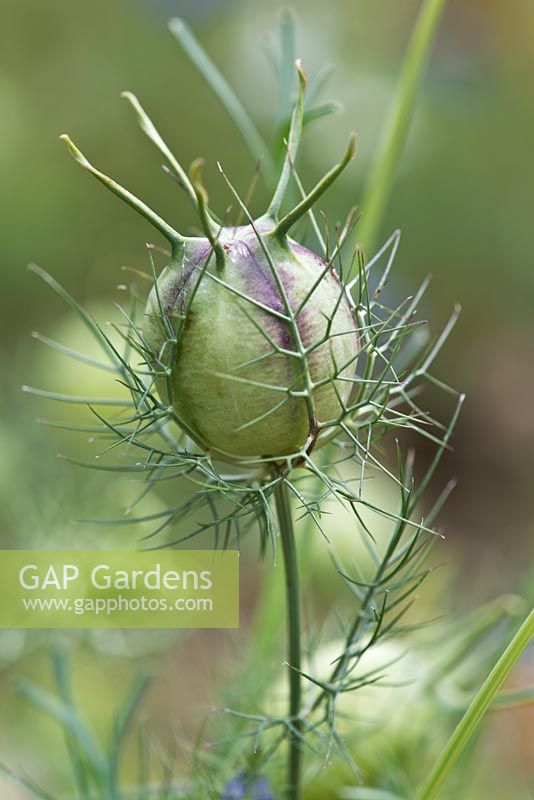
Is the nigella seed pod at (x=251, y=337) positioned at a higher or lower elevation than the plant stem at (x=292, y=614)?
higher

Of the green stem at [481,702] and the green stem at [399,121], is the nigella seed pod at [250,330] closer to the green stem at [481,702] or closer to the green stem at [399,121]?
the green stem at [481,702]

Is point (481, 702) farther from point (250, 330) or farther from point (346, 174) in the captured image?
point (346, 174)

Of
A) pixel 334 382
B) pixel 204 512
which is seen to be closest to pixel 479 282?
pixel 204 512

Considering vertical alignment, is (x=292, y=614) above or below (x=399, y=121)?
below

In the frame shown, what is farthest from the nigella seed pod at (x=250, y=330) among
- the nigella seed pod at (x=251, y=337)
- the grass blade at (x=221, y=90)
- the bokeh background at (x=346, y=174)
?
the bokeh background at (x=346, y=174)

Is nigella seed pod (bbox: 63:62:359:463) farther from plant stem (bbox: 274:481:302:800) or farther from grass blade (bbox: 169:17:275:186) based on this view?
grass blade (bbox: 169:17:275:186)

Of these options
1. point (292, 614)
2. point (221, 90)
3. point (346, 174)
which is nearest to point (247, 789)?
point (292, 614)

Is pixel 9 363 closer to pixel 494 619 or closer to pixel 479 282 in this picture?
pixel 494 619
